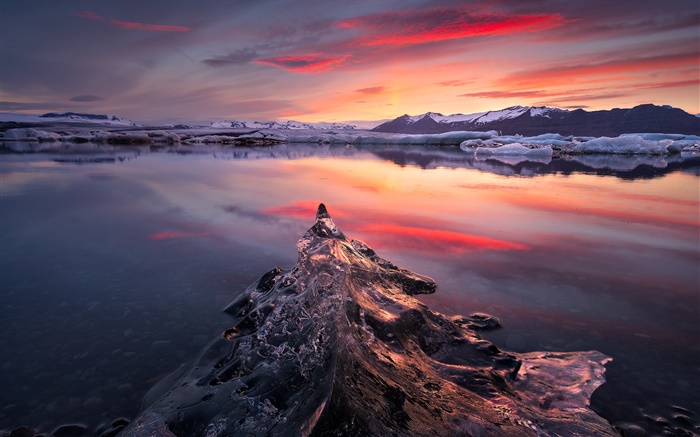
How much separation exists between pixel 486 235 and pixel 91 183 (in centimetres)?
1619

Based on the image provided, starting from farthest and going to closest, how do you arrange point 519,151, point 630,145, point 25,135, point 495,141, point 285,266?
point 25,135, point 495,141, point 630,145, point 519,151, point 285,266

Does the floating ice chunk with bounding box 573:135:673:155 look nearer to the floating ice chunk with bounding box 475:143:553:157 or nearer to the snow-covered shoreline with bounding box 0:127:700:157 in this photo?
the snow-covered shoreline with bounding box 0:127:700:157

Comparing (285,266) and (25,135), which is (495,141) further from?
(25,135)

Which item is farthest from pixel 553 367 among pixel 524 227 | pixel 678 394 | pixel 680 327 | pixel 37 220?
pixel 37 220

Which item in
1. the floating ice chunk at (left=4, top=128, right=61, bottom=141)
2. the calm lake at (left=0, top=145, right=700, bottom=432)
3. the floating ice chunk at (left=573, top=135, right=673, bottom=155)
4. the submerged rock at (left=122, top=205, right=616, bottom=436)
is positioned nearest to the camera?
the submerged rock at (left=122, top=205, right=616, bottom=436)

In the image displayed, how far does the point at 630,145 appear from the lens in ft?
147

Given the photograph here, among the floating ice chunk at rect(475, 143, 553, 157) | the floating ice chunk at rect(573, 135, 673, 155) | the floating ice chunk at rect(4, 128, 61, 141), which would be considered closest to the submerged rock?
the floating ice chunk at rect(475, 143, 553, 157)

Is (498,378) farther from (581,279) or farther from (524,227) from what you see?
(524,227)

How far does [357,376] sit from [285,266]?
3742 mm

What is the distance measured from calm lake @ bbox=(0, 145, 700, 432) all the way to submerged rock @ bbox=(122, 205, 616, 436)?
1.16ft

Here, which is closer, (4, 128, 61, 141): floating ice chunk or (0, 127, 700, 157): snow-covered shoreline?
(0, 127, 700, 157): snow-covered shoreline

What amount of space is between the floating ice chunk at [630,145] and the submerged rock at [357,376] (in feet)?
175

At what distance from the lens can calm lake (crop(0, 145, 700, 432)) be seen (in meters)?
3.15

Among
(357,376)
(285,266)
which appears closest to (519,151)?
(285,266)
